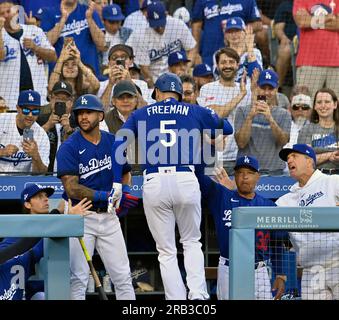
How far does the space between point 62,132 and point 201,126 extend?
2.33 m

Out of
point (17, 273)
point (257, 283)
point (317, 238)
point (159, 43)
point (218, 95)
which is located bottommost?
point (257, 283)

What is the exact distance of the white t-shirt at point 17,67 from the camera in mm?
11727

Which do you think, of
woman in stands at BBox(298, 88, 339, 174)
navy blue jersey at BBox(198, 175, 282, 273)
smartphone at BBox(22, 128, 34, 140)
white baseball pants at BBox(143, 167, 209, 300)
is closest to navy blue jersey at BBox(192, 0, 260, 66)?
woman in stands at BBox(298, 88, 339, 174)

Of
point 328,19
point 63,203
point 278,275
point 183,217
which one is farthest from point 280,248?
point 328,19

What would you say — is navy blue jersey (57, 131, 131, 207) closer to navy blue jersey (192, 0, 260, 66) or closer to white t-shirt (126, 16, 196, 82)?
white t-shirt (126, 16, 196, 82)

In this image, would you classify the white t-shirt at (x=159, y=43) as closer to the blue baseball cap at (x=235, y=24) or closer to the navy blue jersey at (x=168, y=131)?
the blue baseball cap at (x=235, y=24)

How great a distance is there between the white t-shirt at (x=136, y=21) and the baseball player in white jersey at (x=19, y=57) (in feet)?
3.48

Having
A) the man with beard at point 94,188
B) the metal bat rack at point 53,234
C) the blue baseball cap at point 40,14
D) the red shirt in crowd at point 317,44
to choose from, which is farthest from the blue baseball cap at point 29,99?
the metal bat rack at point 53,234

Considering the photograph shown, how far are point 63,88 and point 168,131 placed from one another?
101 inches

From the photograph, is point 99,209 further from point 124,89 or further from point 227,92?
point 227,92

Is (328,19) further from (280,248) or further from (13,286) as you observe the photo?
(13,286)

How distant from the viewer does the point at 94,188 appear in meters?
9.06

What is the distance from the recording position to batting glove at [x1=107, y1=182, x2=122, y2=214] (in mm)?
8516

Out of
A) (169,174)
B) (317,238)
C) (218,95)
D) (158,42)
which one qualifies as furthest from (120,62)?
(317,238)
